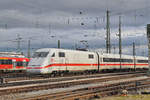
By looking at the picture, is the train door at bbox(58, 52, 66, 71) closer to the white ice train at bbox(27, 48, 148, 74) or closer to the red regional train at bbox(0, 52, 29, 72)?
the white ice train at bbox(27, 48, 148, 74)

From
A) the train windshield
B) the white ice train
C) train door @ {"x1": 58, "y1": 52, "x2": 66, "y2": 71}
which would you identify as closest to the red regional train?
the train windshield

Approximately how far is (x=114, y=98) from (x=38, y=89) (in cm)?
606

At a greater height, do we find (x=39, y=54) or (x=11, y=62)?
(x=39, y=54)

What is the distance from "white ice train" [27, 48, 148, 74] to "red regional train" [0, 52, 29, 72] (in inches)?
475

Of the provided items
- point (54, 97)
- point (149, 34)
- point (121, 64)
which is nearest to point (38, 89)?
point (54, 97)

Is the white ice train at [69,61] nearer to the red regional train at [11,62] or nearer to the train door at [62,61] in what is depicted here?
the train door at [62,61]

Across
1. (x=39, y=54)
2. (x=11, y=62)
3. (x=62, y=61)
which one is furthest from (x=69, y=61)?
(x=11, y=62)

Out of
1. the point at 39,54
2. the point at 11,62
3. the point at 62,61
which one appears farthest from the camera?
the point at 11,62

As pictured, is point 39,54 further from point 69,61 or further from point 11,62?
point 11,62

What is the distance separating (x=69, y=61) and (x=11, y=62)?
1455 centimetres

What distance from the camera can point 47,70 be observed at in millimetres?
26734

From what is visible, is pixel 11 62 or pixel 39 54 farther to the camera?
pixel 11 62

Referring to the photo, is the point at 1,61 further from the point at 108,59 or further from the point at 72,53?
the point at 108,59

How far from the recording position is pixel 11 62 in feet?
133
